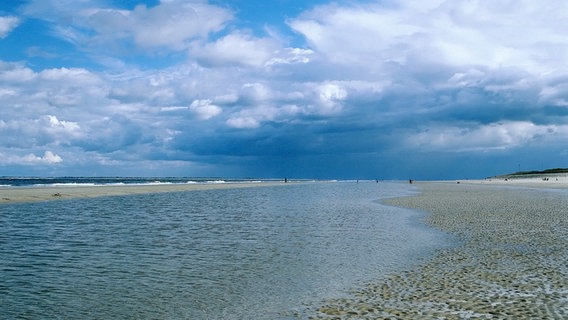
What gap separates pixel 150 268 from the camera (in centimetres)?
1711

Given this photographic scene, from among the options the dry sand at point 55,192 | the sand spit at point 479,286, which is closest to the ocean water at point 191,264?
the sand spit at point 479,286

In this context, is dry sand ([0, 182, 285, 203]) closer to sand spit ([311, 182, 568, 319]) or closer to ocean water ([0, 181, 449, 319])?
ocean water ([0, 181, 449, 319])

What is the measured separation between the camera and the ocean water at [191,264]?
485 inches

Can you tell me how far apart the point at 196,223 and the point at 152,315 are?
67.5 ft

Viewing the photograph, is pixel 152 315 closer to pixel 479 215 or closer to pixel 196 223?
pixel 196 223

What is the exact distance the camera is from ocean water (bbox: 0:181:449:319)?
40.4ft

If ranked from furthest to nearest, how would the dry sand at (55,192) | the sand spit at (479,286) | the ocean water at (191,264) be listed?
the dry sand at (55,192), the ocean water at (191,264), the sand spit at (479,286)

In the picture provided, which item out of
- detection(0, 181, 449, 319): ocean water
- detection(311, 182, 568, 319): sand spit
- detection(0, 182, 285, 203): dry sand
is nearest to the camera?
detection(311, 182, 568, 319): sand spit

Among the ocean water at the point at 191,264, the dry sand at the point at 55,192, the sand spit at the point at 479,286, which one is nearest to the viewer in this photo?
the sand spit at the point at 479,286

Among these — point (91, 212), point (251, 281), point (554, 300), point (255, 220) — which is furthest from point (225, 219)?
point (554, 300)

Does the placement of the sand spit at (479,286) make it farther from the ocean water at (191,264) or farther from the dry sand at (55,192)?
the dry sand at (55,192)

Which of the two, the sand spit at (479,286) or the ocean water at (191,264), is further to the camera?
the ocean water at (191,264)

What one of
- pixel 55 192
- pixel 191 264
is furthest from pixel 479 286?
pixel 55 192

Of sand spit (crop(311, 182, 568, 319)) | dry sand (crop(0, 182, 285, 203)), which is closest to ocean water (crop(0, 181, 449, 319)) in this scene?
sand spit (crop(311, 182, 568, 319))
